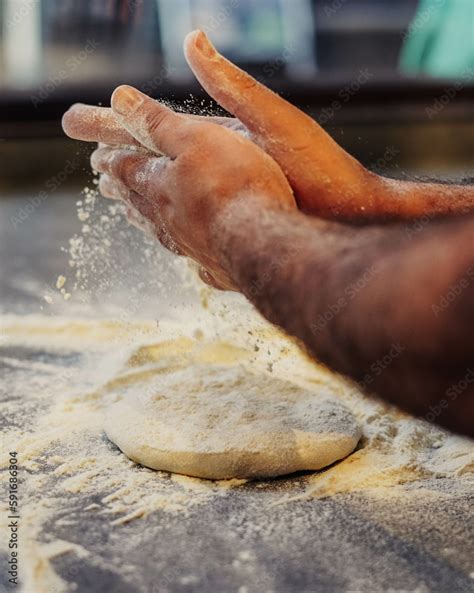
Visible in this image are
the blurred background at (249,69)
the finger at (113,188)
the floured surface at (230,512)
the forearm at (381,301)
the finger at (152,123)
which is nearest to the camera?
the forearm at (381,301)

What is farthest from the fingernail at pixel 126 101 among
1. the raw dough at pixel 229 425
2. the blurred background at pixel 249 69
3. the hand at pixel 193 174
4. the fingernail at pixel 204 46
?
the raw dough at pixel 229 425

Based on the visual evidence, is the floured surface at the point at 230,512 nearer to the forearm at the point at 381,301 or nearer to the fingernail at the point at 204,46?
the forearm at the point at 381,301

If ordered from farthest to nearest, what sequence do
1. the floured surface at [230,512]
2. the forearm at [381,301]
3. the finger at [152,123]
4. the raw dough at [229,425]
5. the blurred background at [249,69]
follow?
the blurred background at [249,69], the raw dough at [229,425], the finger at [152,123], the floured surface at [230,512], the forearm at [381,301]

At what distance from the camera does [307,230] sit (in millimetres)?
944

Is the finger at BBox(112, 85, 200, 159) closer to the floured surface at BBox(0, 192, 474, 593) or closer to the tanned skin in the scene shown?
the tanned skin

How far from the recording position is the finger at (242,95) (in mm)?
1155

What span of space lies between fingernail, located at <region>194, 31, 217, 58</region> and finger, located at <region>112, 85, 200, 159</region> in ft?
0.31

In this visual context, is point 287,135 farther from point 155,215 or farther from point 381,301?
point 381,301

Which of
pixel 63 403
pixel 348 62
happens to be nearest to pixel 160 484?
pixel 63 403

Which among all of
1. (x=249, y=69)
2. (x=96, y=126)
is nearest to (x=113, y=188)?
(x=96, y=126)

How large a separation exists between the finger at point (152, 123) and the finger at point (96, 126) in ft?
0.32

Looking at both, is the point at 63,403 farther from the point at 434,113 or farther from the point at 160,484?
the point at 434,113

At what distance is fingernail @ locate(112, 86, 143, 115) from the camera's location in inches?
47.0

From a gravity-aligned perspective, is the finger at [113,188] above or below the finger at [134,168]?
below
